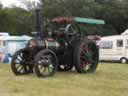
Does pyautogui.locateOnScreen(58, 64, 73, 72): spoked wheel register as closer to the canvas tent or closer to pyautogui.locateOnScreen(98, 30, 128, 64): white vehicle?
the canvas tent

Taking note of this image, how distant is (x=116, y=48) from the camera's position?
27359 mm

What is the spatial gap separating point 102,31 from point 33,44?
26867 mm

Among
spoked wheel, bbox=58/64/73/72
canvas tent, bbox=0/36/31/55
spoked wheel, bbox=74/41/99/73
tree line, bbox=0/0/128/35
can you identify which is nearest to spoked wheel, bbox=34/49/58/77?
spoked wheel, bbox=74/41/99/73

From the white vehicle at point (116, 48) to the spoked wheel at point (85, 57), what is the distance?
12.8 metres

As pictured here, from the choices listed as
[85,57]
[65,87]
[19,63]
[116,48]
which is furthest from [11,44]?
[65,87]

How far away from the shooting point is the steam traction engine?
1178 centimetres

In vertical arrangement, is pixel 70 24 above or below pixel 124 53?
above

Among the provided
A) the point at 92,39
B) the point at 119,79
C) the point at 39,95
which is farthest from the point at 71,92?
the point at 92,39

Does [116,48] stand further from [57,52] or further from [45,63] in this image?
[45,63]

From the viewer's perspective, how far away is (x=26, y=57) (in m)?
12.4

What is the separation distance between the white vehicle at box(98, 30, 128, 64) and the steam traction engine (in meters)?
13.2

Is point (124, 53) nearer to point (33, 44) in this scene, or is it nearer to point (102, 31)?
point (102, 31)

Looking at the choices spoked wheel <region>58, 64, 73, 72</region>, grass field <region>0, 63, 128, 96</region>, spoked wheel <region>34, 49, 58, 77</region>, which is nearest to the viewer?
grass field <region>0, 63, 128, 96</region>

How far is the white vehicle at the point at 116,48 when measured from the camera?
26.6m
